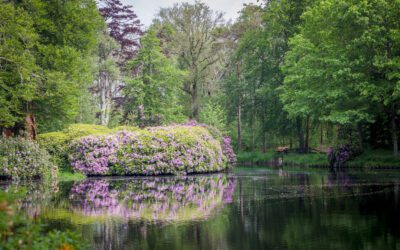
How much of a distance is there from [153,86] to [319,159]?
1290 cm

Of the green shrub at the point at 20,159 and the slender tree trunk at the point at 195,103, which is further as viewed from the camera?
the slender tree trunk at the point at 195,103

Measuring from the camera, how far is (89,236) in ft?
24.7

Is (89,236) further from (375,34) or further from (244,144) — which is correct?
(244,144)

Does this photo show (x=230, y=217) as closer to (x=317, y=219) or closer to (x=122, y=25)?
(x=317, y=219)

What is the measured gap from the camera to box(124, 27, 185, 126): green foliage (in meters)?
33.2

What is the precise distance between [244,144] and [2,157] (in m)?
31.9

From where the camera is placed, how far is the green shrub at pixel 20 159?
60.0 feet

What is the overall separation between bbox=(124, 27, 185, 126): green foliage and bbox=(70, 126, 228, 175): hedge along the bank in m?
8.71

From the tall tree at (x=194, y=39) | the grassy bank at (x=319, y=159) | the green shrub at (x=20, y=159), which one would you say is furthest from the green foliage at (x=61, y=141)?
the tall tree at (x=194, y=39)

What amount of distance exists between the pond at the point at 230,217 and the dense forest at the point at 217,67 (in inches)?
312

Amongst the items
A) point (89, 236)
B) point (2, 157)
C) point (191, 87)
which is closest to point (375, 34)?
point (2, 157)

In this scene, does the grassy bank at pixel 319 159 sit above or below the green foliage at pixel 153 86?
below

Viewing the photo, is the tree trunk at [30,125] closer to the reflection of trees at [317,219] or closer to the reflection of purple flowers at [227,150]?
the reflection of trees at [317,219]

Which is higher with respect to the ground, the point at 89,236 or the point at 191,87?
the point at 191,87
